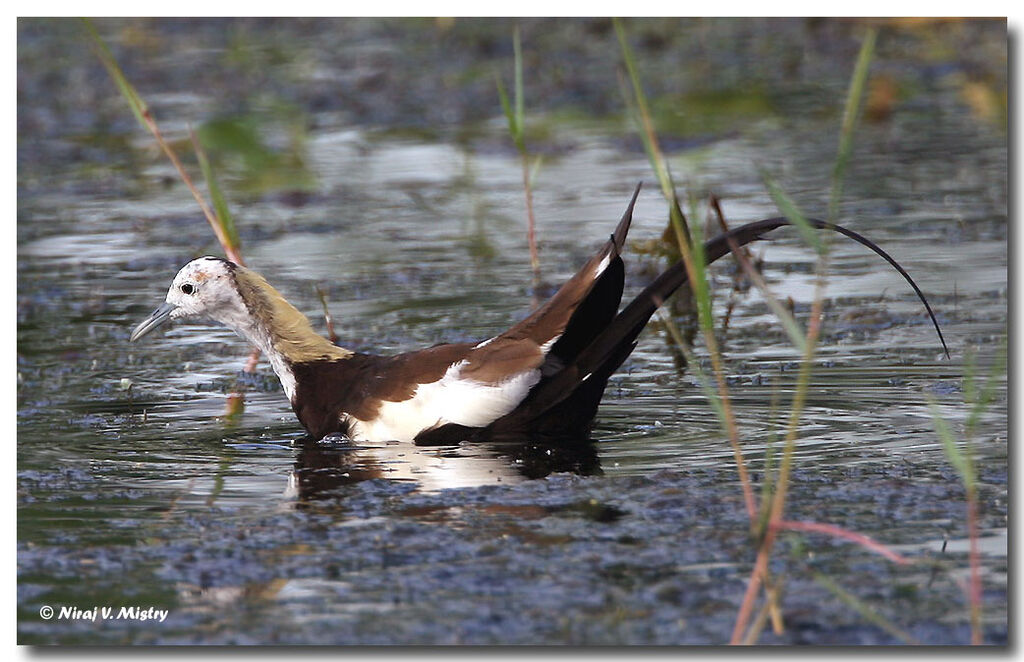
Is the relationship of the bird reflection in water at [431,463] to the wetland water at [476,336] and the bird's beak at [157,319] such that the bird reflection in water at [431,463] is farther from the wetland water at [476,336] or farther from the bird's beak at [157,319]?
the bird's beak at [157,319]

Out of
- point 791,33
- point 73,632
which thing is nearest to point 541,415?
point 73,632

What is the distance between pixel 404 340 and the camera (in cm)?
780

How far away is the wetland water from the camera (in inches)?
177

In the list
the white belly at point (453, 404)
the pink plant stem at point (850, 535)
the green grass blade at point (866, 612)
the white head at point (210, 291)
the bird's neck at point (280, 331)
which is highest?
the white head at point (210, 291)

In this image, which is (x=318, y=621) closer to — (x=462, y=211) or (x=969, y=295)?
(x=969, y=295)

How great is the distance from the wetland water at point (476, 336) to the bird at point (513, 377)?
0.13 metres

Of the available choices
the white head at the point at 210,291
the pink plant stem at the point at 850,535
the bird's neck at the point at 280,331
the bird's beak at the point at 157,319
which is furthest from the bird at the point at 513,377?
the pink plant stem at the point at 850,535

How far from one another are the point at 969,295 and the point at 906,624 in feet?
13.4

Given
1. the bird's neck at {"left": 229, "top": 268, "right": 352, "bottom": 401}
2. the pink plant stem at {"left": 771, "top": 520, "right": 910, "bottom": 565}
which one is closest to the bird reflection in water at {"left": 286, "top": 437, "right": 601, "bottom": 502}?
the bird's neck at {"left": 229, "top": 268, "right": 352, "bottom": 401}

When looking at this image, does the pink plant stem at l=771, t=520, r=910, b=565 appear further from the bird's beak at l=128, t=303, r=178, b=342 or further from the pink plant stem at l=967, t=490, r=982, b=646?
the bird's beak at l=128, t=303, r=178, b=342

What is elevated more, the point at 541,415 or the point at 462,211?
the point at 462,211

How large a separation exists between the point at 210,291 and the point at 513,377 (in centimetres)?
152

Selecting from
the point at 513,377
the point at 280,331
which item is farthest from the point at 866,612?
the point at 280,331

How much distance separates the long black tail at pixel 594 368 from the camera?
18.5 ft
